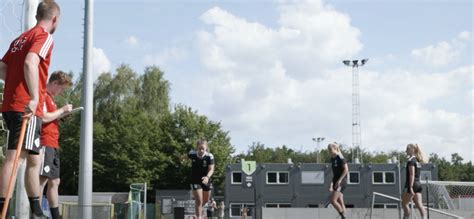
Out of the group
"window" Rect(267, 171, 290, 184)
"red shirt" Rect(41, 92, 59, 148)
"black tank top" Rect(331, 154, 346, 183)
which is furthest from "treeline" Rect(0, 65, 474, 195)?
"red shirt" Rect(41, 92, 59, 148)

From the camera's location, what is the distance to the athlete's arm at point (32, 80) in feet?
16.9

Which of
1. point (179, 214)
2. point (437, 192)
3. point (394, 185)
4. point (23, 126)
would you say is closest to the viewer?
point (23, 126)

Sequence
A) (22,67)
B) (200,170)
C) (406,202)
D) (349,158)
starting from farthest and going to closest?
(349,158) < (406,202) < (200,170) < (22,67)

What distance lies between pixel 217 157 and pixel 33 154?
57.1m

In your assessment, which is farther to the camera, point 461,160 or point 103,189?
point 461,160

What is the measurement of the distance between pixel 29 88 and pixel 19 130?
0.36 meters

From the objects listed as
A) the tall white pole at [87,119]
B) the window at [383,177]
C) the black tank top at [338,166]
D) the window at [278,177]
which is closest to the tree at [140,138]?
the window at [278,177]

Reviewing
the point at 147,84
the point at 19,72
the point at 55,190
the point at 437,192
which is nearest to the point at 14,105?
the point at 19,72

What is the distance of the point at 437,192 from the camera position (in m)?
19.5

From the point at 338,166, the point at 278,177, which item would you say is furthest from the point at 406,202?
the point at 278,177

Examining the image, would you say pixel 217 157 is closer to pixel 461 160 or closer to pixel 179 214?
pixel 179 214

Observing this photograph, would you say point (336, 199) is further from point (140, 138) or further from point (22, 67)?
point (140, 138)

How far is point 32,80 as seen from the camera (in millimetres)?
5160

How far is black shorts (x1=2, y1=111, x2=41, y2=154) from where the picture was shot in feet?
17.1
